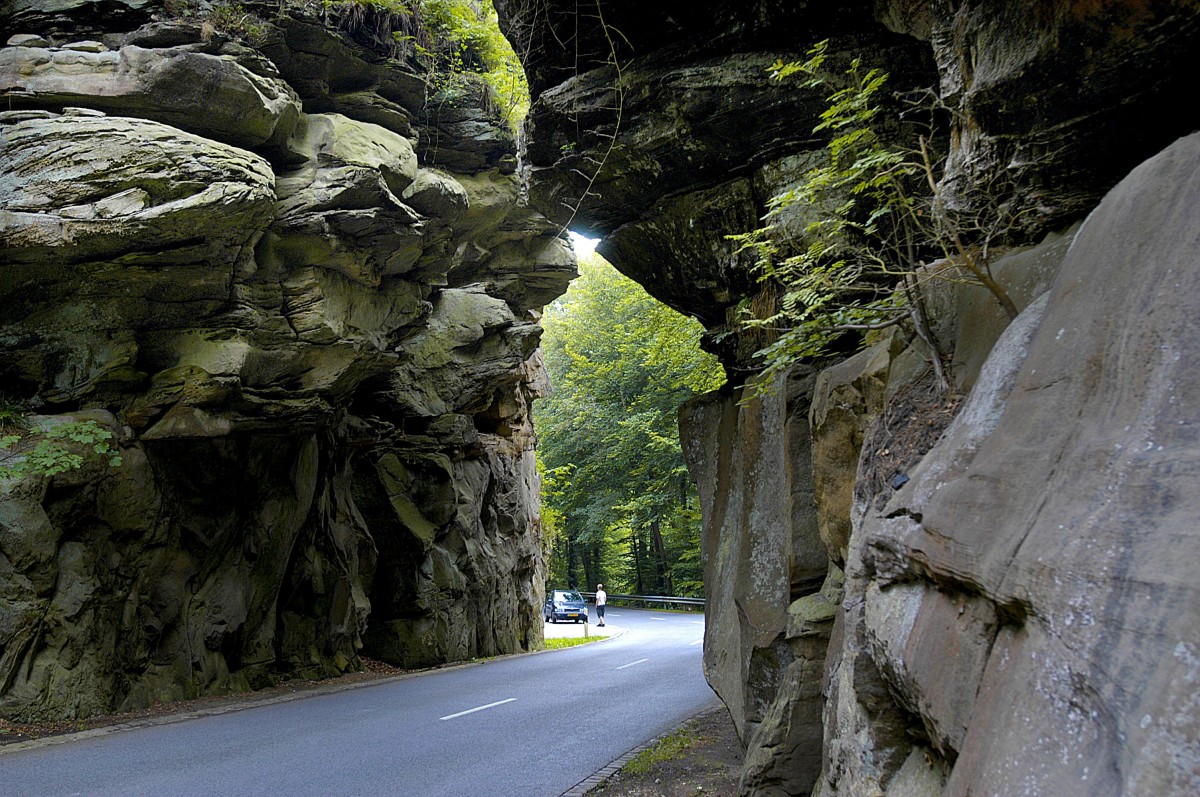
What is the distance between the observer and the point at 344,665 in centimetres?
1695

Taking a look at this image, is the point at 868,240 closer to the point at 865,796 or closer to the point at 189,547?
the point at 865,796

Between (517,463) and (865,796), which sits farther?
(517,463)

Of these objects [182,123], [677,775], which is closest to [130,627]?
[182,123]

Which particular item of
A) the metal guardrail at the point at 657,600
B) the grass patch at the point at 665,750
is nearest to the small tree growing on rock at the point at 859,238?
the grass patch at the point at 665,750

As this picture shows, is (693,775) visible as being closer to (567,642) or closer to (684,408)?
(684,408)

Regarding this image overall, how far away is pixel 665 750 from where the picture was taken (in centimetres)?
881

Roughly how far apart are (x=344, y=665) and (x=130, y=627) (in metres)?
5.35

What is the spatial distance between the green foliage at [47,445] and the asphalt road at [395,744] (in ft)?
12.2

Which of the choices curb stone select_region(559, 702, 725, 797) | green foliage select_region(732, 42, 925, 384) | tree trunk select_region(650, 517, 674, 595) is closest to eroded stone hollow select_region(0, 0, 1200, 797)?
green foliage select_region(732, 42, 925, 384)

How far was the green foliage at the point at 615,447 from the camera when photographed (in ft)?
110

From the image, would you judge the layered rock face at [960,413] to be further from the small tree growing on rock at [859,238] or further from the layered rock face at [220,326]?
the layered rock face at [220,326]

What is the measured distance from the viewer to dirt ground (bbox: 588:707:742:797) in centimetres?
724

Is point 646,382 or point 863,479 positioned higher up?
point 646,382

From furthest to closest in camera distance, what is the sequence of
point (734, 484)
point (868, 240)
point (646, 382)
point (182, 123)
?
point (646, 382) → point (182, 123) → point (734, 484) → point (868, 240)
